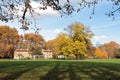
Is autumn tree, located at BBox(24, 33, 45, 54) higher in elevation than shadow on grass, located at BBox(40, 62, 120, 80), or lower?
higher

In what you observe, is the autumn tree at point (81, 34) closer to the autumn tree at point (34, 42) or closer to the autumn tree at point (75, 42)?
the autumn tree at point (75, 42)

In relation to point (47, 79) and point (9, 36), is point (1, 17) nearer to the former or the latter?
point (47, 79)

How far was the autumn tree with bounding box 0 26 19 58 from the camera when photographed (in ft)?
404

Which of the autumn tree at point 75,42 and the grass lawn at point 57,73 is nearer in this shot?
the grass lawn at point 57,73

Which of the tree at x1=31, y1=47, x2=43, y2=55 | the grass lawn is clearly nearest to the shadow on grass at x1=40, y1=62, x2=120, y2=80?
the grass lawn

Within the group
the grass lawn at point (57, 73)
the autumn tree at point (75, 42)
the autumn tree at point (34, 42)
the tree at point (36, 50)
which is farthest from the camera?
the autumn tree at point (34, 42)

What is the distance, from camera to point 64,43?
113062mm

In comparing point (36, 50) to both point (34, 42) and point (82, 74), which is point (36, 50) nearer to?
point (34, 42)

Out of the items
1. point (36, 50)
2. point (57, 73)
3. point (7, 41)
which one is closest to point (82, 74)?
point (57, 73)

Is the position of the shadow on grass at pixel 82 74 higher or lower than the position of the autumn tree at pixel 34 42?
lower

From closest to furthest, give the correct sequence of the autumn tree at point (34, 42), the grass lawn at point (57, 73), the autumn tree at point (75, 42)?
the grass lawn at point (57, 73)
the autumn tree at point (75, 42)
the autumn tree at point (34, 42)

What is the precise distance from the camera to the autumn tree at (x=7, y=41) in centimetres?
12319

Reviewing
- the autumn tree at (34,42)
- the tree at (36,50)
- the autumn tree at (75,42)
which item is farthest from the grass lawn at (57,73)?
the autumn tree at (34,42)

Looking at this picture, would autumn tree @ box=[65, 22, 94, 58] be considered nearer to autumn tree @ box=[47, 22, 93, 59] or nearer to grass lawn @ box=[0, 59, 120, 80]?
autumn tree @ box=[47, 22, 93, 59]
